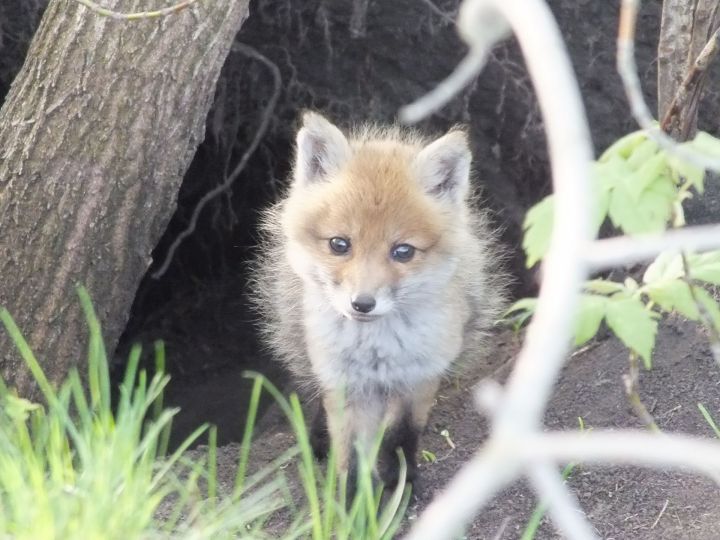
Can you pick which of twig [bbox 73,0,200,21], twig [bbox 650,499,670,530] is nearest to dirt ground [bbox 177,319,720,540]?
twig [bbox 650,499,670,530]

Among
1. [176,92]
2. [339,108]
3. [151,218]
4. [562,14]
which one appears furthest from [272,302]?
[562,14]

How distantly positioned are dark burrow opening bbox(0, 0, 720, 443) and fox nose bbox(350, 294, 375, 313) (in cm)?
193

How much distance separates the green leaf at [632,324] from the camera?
208cm

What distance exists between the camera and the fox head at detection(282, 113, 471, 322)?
3.16 metres

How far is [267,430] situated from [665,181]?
133 inches

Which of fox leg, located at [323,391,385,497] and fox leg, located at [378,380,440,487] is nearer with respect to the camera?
fox leg, located at [323,391,385,497]

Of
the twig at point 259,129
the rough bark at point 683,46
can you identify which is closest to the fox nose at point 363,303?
the rough bark at point 683,46

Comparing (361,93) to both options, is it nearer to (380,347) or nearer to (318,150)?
(318,150)

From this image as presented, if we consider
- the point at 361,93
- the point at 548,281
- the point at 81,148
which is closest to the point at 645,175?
the point at 548,281

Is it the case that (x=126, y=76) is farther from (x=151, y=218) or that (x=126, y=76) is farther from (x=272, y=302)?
(x=272, y=302)

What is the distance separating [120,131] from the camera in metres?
3.40

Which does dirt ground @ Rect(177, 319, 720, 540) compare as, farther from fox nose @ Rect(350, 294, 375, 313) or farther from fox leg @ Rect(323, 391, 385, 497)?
fox nose @ Rect(350, 294, 375, 313)

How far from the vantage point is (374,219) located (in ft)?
10.5

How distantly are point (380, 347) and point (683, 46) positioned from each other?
5.15 ft
